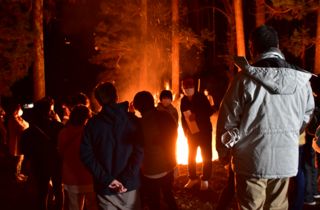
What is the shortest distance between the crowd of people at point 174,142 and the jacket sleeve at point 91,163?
1 cm

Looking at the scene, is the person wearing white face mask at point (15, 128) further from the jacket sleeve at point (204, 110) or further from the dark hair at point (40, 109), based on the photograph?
the jacket sleeve at point (204, 110)

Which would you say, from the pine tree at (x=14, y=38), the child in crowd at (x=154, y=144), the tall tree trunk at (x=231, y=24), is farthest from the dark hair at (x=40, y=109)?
the tall tree trunk at (x=231, y=24)

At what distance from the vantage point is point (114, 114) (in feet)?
8.74

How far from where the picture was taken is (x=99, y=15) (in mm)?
19984

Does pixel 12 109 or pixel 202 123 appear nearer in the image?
pixel 202 123

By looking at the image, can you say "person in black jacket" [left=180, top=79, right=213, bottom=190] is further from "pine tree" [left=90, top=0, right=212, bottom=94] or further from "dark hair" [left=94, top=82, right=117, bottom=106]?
"pine tree" [left=90, top=0, right=212, bottom=94]

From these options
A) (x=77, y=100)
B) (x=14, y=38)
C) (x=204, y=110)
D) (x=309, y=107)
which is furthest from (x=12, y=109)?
(x=14, y=38)

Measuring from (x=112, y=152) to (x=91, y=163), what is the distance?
0.85ft

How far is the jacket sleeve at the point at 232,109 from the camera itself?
2.29 meters

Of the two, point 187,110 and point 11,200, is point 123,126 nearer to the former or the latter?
point 187,110

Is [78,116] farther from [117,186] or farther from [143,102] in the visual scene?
[117,186]

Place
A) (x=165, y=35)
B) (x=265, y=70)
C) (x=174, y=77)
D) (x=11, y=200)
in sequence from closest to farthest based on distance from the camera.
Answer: (x=265, y=70), (x=11, y=200), (x=174, y=77), (x=165, y=35)

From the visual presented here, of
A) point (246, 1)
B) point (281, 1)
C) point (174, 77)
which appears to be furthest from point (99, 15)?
point (281, 1)

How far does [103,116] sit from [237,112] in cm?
148
